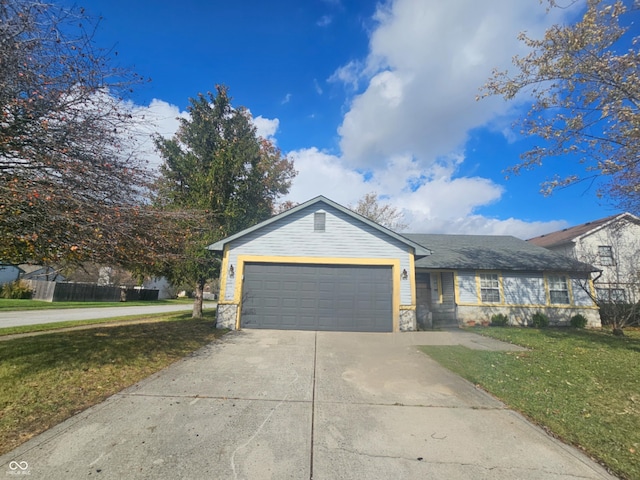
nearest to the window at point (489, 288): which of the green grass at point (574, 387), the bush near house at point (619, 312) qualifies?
the bush near house at point (619, 312)

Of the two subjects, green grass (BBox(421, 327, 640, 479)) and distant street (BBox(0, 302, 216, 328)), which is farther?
distant street (BBox(0, 302, 216, 328))

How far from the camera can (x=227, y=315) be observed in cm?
1073

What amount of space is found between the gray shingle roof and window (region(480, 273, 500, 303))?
60 centimetres

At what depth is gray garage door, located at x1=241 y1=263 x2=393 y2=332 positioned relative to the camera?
10.7 metres

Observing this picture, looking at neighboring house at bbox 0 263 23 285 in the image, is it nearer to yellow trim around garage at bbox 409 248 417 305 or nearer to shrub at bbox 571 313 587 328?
yellow trim around garage at bbox 409 248 417 305

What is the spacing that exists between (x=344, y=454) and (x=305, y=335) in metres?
6.76

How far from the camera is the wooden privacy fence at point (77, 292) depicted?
2311cm

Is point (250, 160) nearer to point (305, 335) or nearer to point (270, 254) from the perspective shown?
point (270, 254)

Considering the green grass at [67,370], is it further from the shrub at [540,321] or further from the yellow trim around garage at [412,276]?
the shrub at [540,321]

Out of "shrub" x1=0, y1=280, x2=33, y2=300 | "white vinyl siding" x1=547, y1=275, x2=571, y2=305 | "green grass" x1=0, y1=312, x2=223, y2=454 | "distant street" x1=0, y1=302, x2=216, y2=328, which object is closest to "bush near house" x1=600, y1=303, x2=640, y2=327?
"white vinyl siding" x1=547, y1=275, x2=571, y2=305

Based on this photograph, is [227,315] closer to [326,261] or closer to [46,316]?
[326,261]

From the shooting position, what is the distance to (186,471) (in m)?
2.72

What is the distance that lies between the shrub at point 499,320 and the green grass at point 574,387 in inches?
166

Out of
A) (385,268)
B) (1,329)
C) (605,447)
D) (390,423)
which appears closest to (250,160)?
(385,268)
